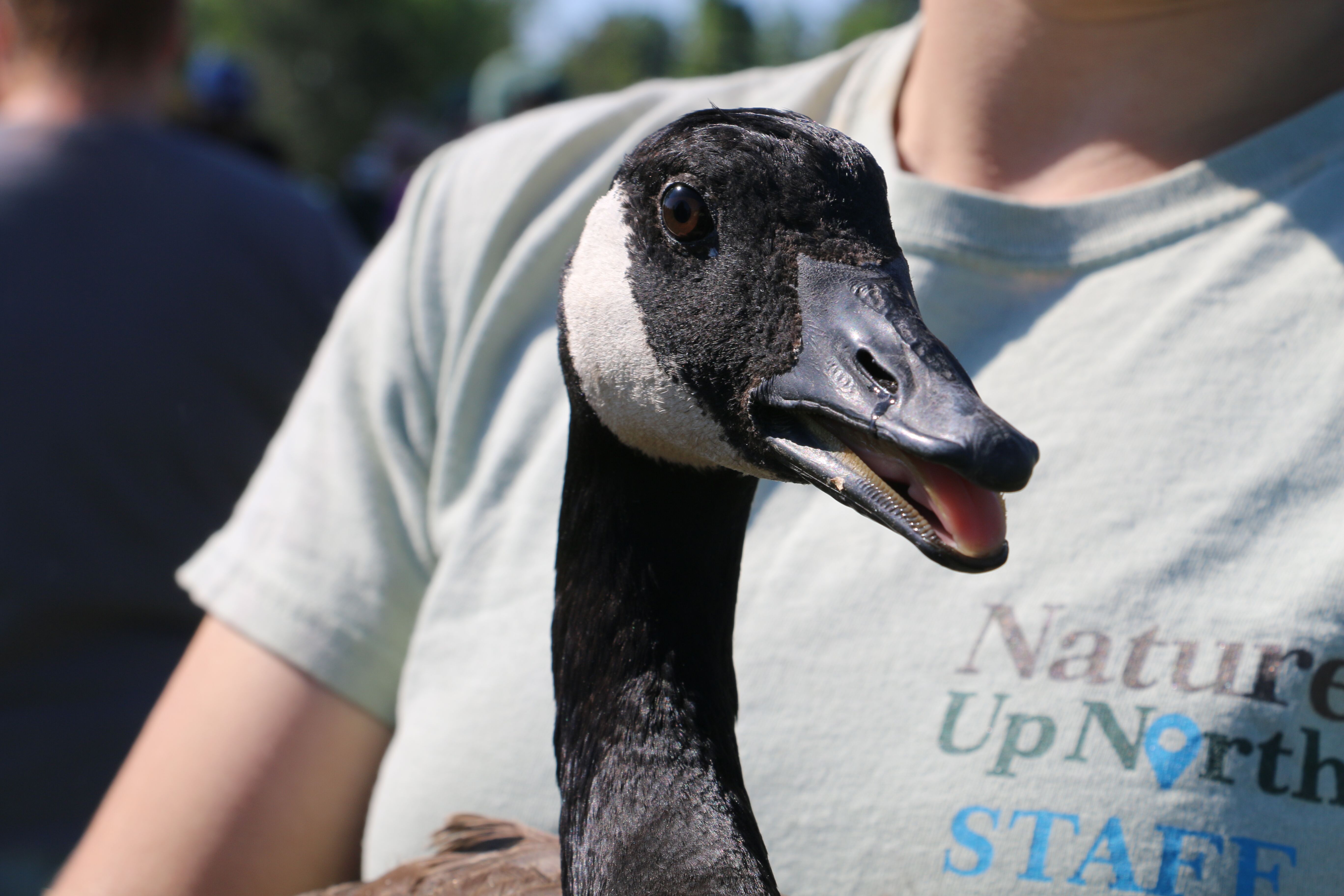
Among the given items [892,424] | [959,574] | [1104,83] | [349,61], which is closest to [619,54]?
[349,61]

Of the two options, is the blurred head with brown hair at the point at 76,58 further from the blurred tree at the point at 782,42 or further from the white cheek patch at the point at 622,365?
the blurred tree at the point at 782,42

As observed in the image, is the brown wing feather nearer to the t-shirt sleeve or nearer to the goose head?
the t-shirt sleeve

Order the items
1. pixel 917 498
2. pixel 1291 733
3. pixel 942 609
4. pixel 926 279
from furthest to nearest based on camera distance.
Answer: pixel 926 279
pixel 942 609
pixel 1291 733
pixel 917 498

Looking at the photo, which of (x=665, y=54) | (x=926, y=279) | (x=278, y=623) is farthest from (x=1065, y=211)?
(x=665, y=54)

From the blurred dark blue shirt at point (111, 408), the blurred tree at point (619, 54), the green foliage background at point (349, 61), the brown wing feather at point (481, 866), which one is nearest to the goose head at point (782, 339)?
the brown wing feather at point (481, 866)

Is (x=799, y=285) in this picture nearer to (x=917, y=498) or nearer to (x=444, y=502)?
(x=917, y=498)

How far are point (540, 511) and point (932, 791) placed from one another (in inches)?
20.4

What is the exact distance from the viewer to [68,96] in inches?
96.7

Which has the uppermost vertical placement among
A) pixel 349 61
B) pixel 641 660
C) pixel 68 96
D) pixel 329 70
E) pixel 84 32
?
pixel 349 61

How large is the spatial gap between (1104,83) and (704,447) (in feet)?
2.59

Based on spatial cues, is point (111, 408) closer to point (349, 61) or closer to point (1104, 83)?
point (1104, 83)

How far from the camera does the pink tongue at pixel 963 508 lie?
2.22ft

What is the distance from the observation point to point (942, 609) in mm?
1141

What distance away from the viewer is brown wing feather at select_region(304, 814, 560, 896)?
113cm
